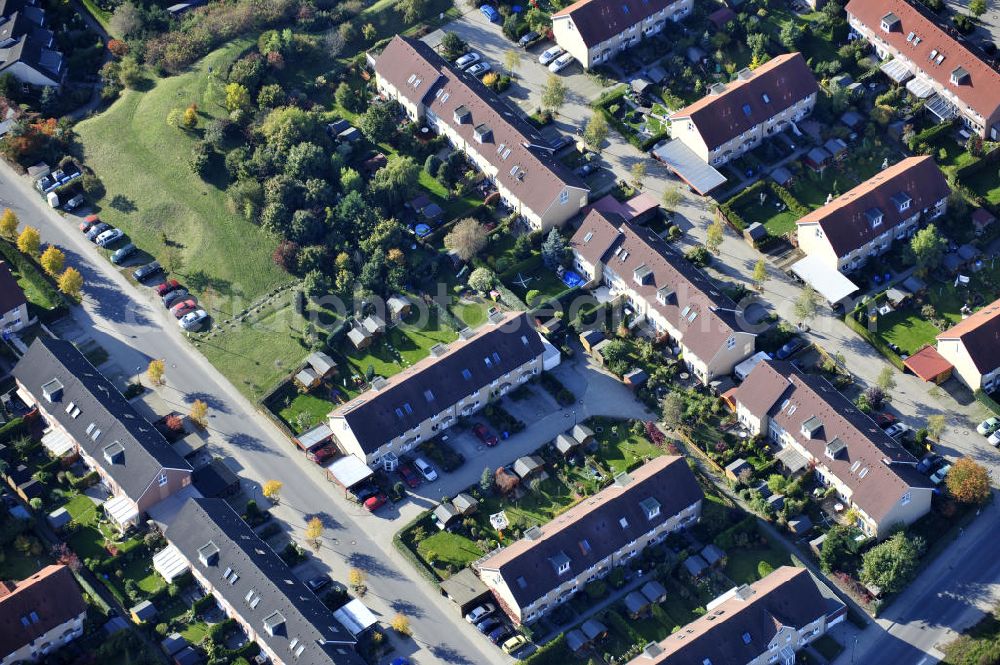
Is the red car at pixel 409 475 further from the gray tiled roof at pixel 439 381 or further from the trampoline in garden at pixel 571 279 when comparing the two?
the trampoline in garden at pixel 571 279

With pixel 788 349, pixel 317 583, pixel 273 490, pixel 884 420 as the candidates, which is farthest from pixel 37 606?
pixel 884 420

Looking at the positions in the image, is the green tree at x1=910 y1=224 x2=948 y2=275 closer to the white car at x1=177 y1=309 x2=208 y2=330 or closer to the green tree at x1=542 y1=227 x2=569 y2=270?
the green tree at x1=542 y1=227 x2=569 y2=270

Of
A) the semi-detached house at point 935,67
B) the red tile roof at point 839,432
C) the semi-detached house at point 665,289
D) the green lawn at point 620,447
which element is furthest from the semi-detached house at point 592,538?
the semi-detached house at point 935,67

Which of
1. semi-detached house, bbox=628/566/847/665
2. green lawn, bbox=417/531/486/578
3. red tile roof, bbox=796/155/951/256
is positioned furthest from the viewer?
red tile roof, bbox=796/155/951/256

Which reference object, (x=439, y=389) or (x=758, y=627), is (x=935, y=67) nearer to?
(x=439, y=389)

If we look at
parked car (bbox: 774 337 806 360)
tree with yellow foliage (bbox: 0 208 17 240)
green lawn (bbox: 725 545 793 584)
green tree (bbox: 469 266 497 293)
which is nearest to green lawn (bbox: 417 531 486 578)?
green lawn (bbox: 725 545 793 584)

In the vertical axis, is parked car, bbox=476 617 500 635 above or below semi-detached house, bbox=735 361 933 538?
below

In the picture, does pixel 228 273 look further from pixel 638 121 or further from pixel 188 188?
pixel 638 121

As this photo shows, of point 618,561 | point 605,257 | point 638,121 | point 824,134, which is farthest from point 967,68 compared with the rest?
point 618,561
